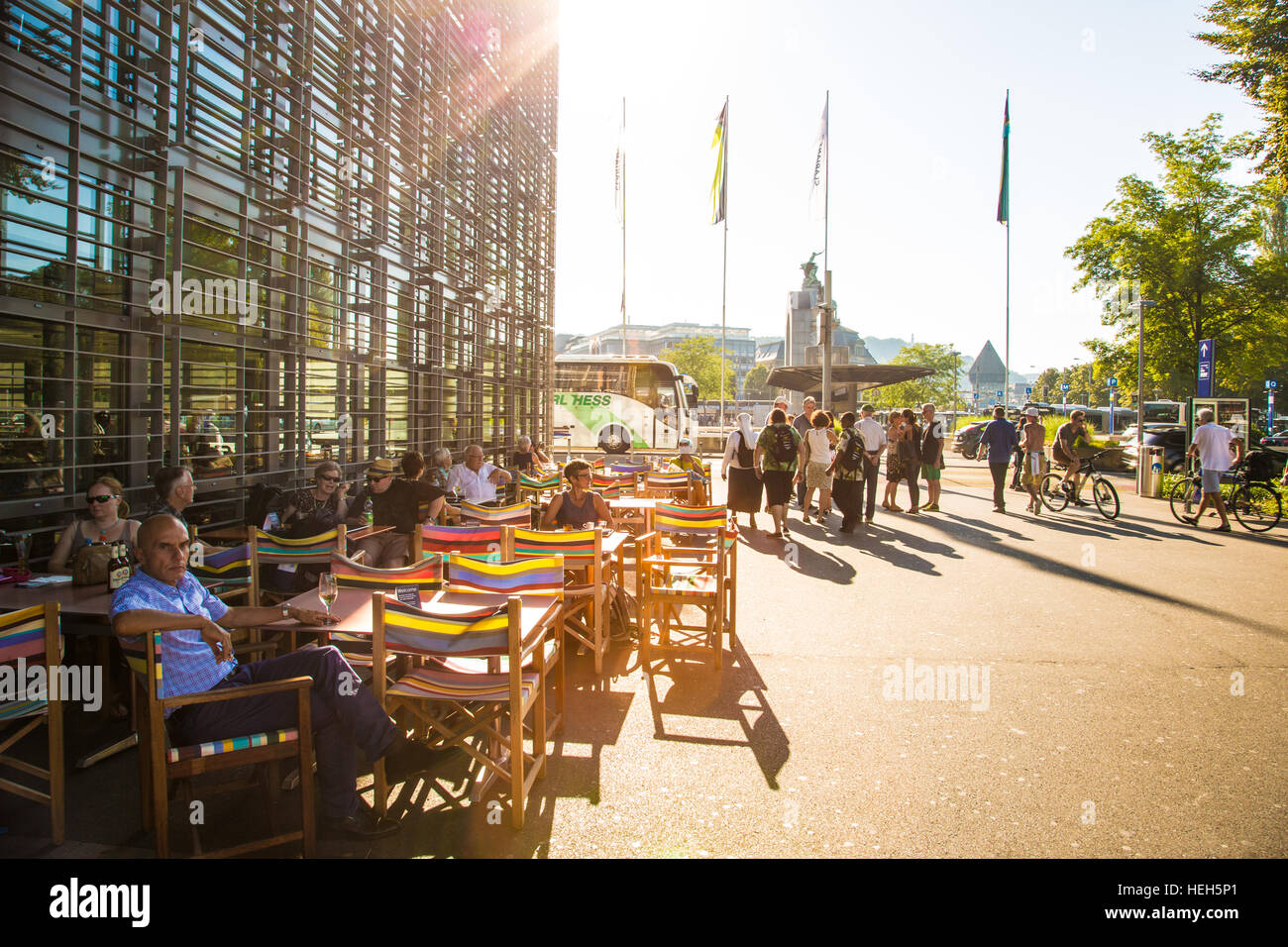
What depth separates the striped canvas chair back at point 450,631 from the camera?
314 cm

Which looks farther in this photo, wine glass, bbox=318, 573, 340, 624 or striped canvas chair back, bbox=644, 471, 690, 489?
striped canvas chair back, bbox=644, 471, 690, 489

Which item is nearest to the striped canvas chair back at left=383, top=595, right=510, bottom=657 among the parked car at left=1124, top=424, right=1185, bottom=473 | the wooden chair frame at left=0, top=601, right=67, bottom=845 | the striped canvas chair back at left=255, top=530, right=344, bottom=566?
the wooden chair frame at left=0, top=601, right=67, bottom=845

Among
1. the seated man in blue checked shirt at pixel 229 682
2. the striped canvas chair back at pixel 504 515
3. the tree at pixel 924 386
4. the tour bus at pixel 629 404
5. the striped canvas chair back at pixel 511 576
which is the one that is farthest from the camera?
the tree at pixel 924 386

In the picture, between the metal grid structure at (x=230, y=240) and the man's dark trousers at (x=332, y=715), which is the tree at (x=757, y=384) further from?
the man's dark trousers at (x=332, y=715)

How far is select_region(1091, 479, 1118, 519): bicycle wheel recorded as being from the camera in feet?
43.0

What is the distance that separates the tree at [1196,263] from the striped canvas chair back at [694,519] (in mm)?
27906

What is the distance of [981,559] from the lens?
31.2ft

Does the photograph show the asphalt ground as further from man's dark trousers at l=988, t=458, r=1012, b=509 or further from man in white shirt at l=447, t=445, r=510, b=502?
man's dark trousers at l=988, t=458, r=1012, b=509

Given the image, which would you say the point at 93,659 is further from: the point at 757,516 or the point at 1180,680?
the point at 757,516

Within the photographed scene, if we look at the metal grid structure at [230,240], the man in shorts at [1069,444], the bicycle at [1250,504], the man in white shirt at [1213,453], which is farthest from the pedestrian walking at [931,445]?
the metal grid structure at [230,240]

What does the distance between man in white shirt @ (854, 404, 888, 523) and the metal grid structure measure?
6.85m

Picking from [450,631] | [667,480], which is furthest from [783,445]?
[450,631]
